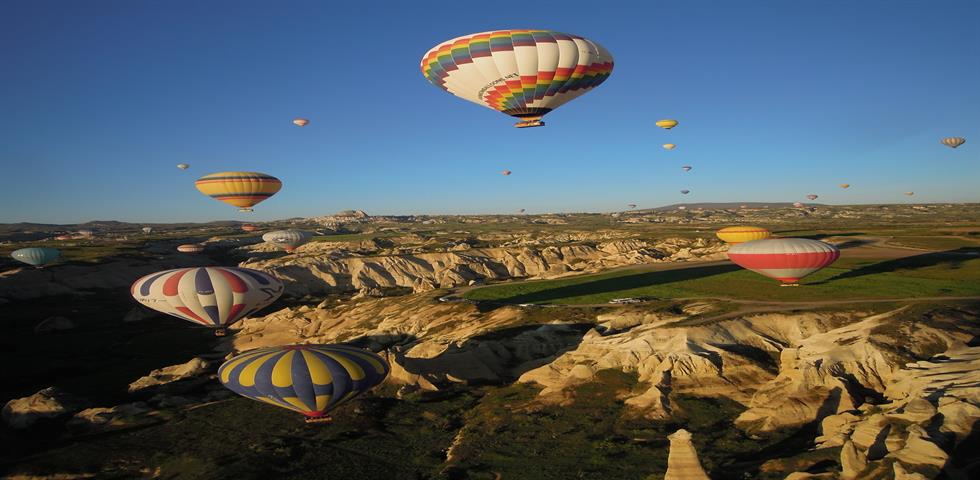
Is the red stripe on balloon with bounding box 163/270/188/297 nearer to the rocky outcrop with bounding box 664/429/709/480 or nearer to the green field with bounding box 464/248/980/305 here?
the green field with bounding box 464/248/980/305

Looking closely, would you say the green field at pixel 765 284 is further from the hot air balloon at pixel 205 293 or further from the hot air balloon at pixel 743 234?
the hot air balloon at pixel 205 293

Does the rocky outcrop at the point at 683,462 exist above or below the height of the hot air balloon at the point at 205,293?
below

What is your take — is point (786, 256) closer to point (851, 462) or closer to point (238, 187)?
point (851, 462)

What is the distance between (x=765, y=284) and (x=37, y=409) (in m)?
62.7

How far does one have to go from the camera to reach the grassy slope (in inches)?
1783

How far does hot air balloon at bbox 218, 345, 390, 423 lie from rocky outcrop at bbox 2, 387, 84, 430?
17.1 meters

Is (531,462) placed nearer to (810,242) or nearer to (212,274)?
(212,274)

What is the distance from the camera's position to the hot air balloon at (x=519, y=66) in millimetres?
37594

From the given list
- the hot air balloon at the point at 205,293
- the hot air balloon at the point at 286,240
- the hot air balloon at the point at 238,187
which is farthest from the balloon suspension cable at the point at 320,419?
the hot air balloon at the point at 286,240

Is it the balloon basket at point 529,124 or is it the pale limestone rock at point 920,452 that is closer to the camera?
the pale limestone rock at point 920,452

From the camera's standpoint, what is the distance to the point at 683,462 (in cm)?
2056

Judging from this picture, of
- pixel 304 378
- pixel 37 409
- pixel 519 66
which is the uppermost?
pixel 519 66

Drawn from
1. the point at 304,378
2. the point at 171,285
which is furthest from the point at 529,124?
the point at 171,285

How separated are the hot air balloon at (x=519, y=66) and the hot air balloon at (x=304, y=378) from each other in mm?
22762
